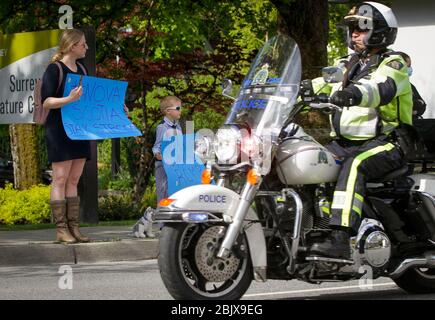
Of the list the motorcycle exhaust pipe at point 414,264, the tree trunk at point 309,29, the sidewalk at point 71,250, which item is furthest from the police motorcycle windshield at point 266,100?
the tree trunk at point 309,29

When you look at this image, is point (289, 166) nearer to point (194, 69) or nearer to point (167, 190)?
point (167, 190)

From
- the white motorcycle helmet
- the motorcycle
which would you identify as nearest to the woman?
the motorcycle

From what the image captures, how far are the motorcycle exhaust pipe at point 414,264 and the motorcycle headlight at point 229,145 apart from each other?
1.51 m

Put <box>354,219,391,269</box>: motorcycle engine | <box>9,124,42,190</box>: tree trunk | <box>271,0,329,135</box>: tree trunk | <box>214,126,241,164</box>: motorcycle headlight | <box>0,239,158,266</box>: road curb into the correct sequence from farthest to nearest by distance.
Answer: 1. <box>9,124,42,190</box>: tree trunk
2. <box>271,0,329,135</box>: tree trunk
3. <box>0,239,158,266</box>: road curb
4. <box>354,219,391,269</box>: motorcycle engine
5. <box>214,126,241,164</box>: motorcycle headlight

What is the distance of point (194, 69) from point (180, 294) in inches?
485

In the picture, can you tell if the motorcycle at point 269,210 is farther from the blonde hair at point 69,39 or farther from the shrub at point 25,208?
the shrub at point 25,208

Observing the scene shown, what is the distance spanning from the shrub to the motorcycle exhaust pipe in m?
8.93

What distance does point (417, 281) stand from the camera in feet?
29.0

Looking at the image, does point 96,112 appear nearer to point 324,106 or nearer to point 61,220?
point 61,220

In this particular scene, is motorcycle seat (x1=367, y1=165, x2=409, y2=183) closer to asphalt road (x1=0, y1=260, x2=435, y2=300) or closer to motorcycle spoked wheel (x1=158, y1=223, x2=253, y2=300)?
asphalt road (x1=0, y1=260, x2=435, y2=300)

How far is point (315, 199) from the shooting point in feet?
26.5

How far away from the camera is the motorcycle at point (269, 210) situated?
748 centimetres

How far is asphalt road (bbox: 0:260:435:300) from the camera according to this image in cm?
879
